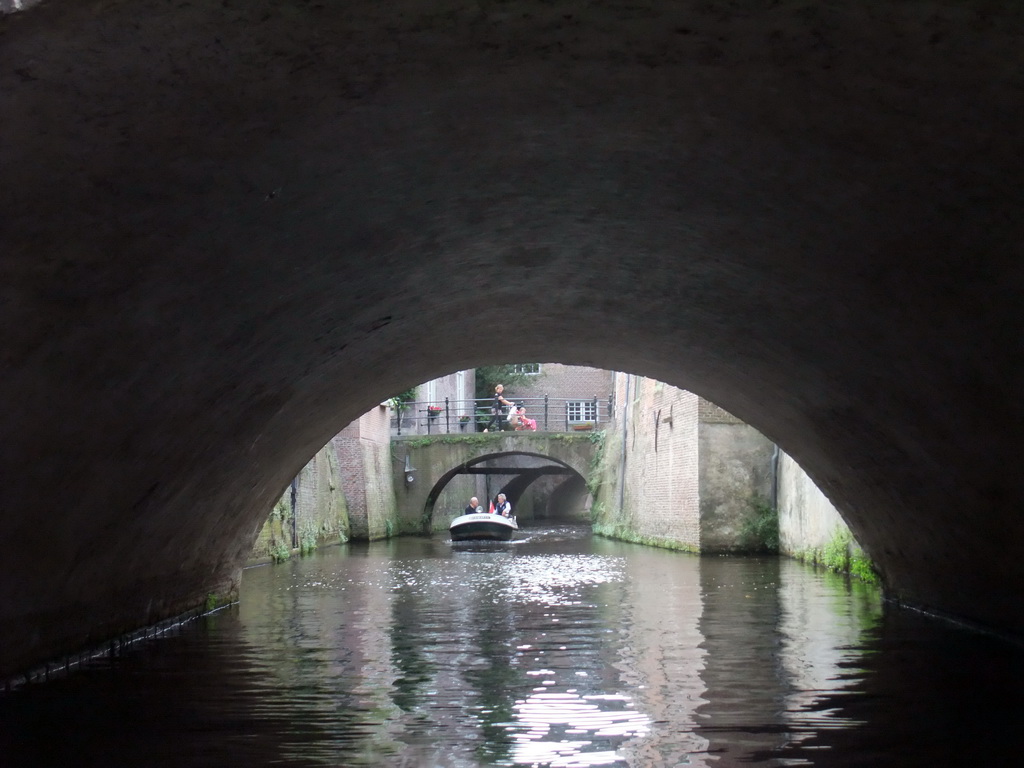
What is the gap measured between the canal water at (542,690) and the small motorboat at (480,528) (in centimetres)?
1636

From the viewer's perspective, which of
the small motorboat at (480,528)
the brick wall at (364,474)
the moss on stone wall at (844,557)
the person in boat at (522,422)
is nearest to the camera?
the moss on stone wall at (844,557)

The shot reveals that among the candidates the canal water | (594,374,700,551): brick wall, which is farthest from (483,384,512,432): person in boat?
the canal water

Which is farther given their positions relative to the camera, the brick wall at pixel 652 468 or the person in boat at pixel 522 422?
the person in boat at pixel 522 422

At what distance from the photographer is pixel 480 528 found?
2859cm

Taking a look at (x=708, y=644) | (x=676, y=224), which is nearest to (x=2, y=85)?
(x=676, y=224)

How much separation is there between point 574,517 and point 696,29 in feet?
166

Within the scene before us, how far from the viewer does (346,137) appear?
4.17 m

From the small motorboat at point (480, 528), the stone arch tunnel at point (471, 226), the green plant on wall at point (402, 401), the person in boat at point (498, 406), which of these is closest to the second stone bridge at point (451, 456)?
the person in boat at point (498, 406)

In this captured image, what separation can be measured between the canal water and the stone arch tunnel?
0.72m

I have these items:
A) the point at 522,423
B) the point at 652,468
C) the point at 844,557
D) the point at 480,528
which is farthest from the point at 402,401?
the point at 844,557

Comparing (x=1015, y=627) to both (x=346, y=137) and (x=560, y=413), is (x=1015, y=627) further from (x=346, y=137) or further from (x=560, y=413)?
(x=560, y=413)

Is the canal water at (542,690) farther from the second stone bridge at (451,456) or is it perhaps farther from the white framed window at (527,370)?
the white framed window at (527,370)

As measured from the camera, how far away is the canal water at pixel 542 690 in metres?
5.19

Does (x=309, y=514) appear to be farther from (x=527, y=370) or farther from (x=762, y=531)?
(x=527, y=370)
